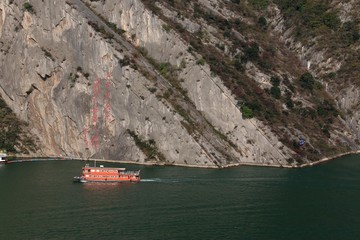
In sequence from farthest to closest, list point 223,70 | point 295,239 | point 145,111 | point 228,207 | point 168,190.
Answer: point 223,70 → point 145,111 → point 168,190 → point 228,207 → point 295,239

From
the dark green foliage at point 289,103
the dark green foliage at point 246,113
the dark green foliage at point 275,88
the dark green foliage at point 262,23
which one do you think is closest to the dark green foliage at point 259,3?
the dark green foliage at point 262,23

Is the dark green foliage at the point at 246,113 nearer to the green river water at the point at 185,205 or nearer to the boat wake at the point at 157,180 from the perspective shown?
the green river water at the point at 185,205

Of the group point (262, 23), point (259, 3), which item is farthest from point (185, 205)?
→ point (259, 3)

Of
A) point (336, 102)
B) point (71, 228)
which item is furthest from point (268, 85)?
point (71, 228)

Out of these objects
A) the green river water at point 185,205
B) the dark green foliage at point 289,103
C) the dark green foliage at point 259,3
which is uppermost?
the dark green foliage at point 259,3

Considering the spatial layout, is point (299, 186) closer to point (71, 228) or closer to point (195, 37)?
point (71, 228)

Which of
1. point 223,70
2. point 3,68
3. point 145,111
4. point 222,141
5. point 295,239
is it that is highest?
point 3,68
